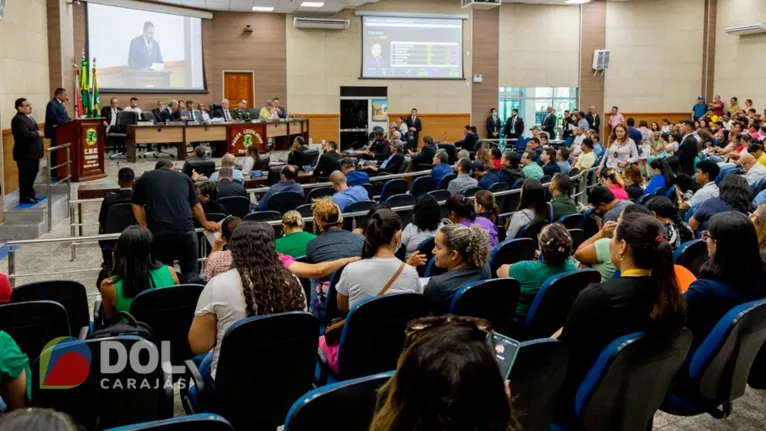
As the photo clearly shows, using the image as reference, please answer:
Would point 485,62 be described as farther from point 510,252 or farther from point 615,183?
point 510,252

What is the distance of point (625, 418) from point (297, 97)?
56.0ft

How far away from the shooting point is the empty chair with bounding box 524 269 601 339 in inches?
136

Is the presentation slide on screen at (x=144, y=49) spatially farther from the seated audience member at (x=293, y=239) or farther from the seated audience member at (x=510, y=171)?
the seated audience member at (x=293, y=239)

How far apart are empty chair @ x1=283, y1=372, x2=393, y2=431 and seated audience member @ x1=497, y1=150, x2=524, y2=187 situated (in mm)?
7196

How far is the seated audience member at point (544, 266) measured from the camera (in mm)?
3678

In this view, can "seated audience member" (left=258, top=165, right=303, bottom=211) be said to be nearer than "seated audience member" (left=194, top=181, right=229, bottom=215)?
No

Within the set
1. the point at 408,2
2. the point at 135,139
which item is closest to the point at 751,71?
the point at 408,2

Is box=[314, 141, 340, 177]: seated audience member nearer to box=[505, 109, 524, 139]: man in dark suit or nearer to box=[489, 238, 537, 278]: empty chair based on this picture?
box=[489, 238, 537, 278]: empty chair

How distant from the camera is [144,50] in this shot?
16391 mm

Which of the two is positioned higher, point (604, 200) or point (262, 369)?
point (604, 200)

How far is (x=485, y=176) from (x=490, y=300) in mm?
5929

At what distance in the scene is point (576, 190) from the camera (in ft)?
36.3

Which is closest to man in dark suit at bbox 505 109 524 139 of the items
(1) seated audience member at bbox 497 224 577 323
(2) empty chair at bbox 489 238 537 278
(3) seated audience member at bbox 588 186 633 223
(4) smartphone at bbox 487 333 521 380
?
(3) seated audience member at bbox 588 186 633 223

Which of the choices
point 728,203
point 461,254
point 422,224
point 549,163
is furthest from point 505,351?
point 549,163
